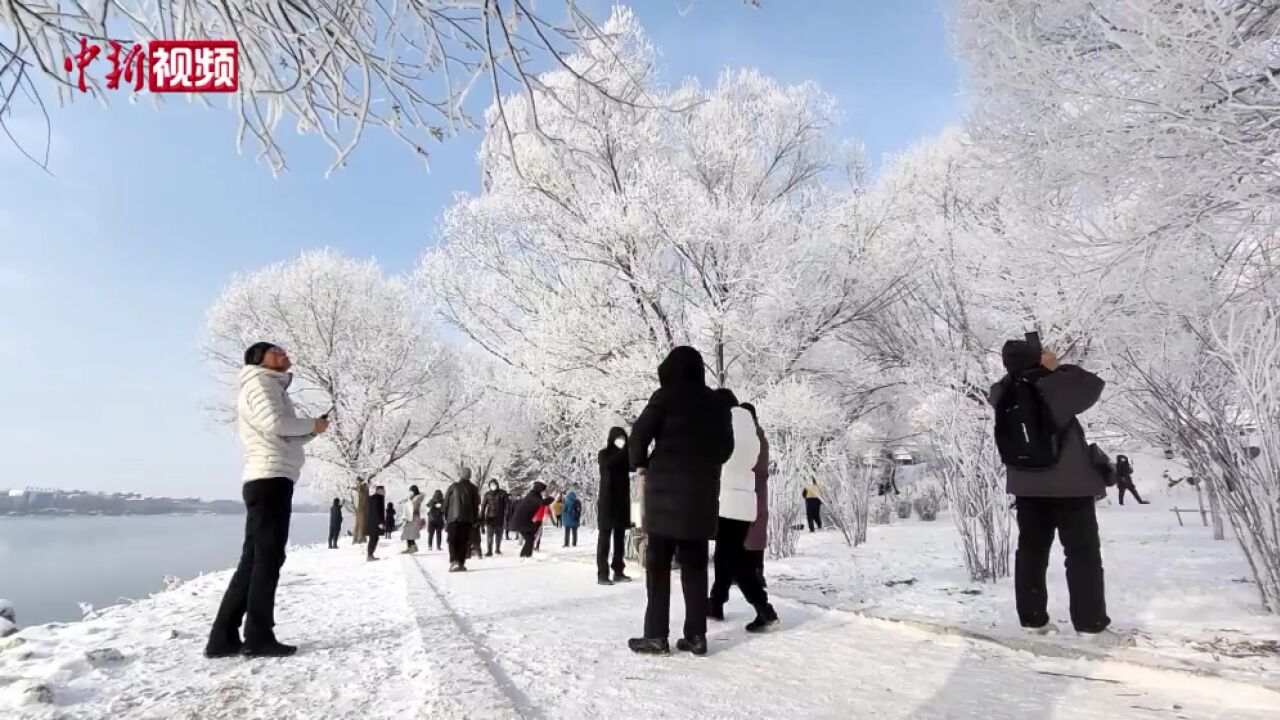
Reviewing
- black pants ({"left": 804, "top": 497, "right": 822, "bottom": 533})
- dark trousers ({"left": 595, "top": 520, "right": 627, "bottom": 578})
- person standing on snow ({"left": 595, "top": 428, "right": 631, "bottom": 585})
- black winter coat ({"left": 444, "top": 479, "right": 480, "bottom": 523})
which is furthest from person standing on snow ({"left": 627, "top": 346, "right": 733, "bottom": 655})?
black pants ({"left": 804, "top": 497, "right": 822, "bottom": 533})

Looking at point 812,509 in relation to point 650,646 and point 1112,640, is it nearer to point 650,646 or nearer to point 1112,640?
point 1112,640

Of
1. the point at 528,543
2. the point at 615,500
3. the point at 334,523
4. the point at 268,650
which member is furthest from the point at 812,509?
the point at 268,650

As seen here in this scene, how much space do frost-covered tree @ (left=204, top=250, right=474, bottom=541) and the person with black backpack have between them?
21.9m

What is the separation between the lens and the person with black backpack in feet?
11.7

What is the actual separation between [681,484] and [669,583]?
20.5 inches

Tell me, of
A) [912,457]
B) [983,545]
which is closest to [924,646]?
[983,545]

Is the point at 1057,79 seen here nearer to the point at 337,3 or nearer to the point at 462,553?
the point at 337,3

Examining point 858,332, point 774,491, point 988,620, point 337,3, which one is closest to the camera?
Answer: point 337,3

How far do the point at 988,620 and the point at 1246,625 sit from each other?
52.3 inches

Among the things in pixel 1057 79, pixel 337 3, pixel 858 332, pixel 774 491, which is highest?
pixel 858 332

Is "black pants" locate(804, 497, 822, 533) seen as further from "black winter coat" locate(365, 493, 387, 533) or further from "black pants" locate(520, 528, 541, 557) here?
"black winter coat" locate(365, 493, 387, 533)

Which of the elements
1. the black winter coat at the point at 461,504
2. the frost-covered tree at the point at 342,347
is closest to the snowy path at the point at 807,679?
the black winter coat at the point at 461,504

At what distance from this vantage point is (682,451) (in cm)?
360

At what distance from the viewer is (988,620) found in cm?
426
